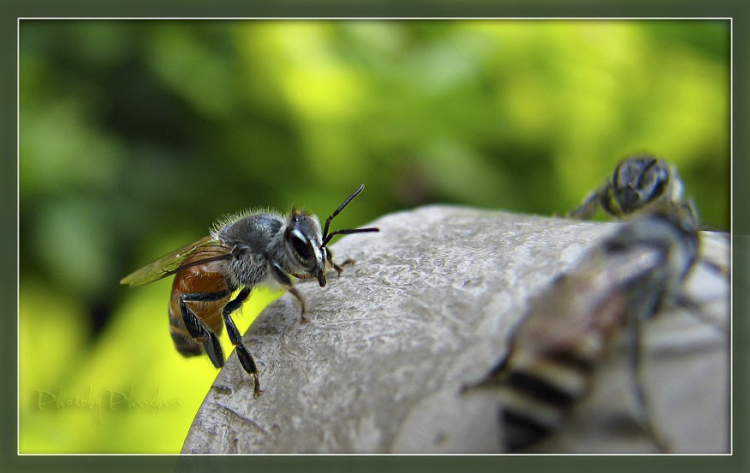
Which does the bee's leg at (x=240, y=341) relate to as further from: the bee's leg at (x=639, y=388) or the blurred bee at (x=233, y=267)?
the bee's leg at (x=639, y=388)

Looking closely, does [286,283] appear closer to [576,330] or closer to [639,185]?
[576,330]

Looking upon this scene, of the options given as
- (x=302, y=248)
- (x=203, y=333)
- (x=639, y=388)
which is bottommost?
(x=203, y=333)

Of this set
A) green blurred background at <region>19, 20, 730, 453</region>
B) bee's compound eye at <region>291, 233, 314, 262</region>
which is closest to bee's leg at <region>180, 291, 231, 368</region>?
bee's compound eye at <region>291, 233, 314, 262</region>

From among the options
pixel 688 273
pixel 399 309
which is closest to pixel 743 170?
pixel 688 273

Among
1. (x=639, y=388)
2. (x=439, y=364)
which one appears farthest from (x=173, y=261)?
(x=639, y=388)

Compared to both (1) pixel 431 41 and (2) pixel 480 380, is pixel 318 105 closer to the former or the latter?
(1) pixel 431 41

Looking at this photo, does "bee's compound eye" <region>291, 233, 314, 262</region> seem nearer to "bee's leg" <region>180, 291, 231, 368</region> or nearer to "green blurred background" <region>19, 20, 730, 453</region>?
"bee's leg" <region>180, 291, 231, 368</region>
